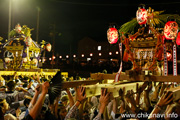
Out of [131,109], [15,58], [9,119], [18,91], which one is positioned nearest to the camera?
[131,109]

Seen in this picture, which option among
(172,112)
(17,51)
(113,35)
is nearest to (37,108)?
(172,112)

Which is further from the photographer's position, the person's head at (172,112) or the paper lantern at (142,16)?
the paper lantern at (142,16)

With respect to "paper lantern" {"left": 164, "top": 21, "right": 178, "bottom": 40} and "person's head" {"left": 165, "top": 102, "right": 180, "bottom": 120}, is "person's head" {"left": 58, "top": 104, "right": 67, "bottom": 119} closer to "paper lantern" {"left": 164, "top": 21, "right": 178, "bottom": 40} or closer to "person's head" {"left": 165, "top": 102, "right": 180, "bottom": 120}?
"person's head" {"left": 165, "top": 102, "right": 180, "bottom": 120}

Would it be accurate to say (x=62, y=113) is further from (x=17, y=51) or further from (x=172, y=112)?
(x=17, y=51)

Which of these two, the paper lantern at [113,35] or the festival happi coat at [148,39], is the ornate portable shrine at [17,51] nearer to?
the paper lantern at [113,35]

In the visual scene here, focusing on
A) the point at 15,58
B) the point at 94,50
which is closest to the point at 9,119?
the point at 15,58

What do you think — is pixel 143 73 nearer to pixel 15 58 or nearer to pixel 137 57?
pixel 137 57

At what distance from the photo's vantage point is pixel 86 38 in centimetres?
3741

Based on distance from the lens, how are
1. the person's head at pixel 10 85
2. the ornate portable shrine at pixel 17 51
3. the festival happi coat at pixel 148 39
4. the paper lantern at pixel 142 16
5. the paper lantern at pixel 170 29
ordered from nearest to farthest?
1. the person's head at pixel 10 85
2. the paper lantern at pixel 170 29
3. the festival happi coat at pixel 148 39
4. the paper lantern at pixel 142 16
5. the ornate portable shrine at pixel 17 51

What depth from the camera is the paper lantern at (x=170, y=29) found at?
233 inches

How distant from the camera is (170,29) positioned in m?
Answer: 5.98

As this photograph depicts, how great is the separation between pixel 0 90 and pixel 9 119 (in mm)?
2535

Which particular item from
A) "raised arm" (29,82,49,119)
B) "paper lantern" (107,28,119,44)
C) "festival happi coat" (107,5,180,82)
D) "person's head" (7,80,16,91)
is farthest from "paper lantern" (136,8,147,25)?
"raised arm" (29,82,49,119)

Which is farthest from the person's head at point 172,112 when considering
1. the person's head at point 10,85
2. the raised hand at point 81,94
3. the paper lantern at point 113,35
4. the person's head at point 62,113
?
the paper lantern at point 113,35
